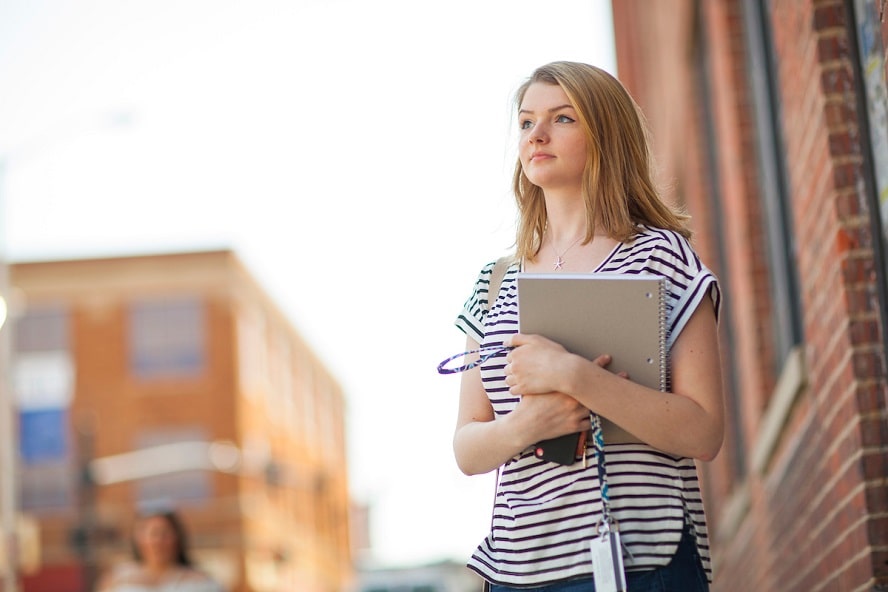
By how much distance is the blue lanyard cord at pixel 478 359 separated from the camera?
11.0ft

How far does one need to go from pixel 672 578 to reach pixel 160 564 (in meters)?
5.83

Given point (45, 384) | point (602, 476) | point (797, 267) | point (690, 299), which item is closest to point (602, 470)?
point (602, 476)

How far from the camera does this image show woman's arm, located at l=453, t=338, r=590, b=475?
3.15 metres

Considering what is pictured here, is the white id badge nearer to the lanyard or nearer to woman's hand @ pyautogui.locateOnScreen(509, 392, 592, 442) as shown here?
the lanyard

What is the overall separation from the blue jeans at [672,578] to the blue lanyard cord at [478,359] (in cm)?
55

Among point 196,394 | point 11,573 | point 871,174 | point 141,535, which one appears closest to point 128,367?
point 196,394

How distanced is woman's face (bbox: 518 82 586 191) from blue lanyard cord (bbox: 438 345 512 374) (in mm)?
422

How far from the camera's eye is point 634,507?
3.13 m

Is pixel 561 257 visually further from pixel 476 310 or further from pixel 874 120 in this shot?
pixel 874 120

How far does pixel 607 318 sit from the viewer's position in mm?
3197

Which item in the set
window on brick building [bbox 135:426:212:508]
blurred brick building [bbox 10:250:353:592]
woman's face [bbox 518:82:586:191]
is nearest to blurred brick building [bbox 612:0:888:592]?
woman's face [bbox 518:82:586:191]

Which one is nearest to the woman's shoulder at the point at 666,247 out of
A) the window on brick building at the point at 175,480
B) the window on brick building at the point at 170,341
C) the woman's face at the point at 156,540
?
the woman's face at the point at 156,540

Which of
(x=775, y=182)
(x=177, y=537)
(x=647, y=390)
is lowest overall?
(x=177, y=537)

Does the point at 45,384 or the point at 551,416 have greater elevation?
the point at 45,384
